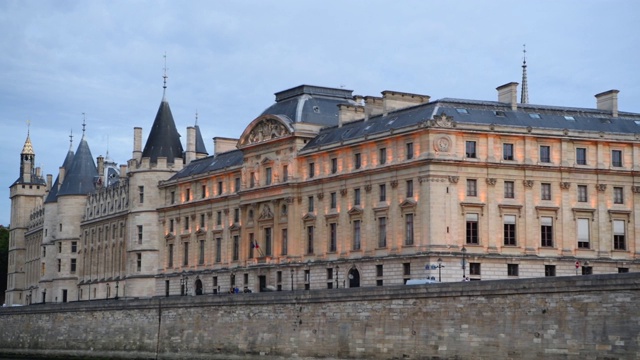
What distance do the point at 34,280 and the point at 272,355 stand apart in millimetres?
88195

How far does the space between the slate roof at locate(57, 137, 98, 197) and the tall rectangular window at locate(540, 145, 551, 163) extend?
212ft

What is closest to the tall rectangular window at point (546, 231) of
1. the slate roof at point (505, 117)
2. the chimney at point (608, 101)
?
the slate roof at point (505, 117)

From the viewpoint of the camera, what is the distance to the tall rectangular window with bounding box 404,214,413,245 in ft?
291

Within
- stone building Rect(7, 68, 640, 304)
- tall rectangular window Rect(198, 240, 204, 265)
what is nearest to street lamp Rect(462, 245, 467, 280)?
stone building Rect(7, 68, 640, 304)

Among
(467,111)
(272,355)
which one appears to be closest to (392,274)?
(467,111)

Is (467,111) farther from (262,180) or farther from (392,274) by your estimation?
(262,180)

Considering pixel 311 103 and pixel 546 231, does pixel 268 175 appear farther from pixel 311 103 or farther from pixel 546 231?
pixel 546 231

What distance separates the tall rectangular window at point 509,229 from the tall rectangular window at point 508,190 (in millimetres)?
1335

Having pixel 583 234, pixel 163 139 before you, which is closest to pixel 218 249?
pixel 163 139

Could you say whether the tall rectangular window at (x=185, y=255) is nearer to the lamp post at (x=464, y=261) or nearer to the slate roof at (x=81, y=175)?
the slate roof at (x=81, y=175)

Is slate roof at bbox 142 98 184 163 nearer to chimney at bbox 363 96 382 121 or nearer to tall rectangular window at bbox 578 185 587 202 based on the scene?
chimney at bbox 363 96 382 121

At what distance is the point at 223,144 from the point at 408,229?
131 feet

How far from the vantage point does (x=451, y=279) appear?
85750 mm

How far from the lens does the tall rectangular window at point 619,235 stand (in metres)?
91.3
